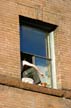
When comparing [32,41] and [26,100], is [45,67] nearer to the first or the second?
[32,41]

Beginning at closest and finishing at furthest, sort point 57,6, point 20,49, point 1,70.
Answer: point 1,70, point 20,49, point 57,6

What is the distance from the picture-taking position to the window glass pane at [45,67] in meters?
14.8

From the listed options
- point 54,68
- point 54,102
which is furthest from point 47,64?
point 54,102

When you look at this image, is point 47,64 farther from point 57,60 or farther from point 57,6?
point 57,6

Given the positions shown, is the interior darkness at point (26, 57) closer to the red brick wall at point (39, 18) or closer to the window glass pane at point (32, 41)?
the window glass pane at point (32, 41)

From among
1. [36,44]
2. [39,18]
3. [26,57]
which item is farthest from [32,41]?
[39,18]

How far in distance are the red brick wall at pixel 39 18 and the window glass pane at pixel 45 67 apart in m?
0.28

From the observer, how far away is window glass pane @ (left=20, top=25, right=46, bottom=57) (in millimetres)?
14711

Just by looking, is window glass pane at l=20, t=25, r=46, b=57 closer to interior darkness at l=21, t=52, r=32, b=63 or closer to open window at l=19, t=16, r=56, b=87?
open window at l=19, t=16, r=56, b=87

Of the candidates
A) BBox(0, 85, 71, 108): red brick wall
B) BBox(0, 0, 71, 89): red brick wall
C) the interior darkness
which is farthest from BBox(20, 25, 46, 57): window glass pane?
BBox(0, 85, 71, 108): red brick wall

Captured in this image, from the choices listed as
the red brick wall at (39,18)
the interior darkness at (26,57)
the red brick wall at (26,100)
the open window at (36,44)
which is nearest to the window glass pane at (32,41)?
the open window at (36,44)

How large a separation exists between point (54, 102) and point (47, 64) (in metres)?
1.39

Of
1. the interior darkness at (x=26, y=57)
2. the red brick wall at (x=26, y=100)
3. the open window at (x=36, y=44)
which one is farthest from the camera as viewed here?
the open window at (x=36, y=44)

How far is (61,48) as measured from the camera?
49.4 feet
